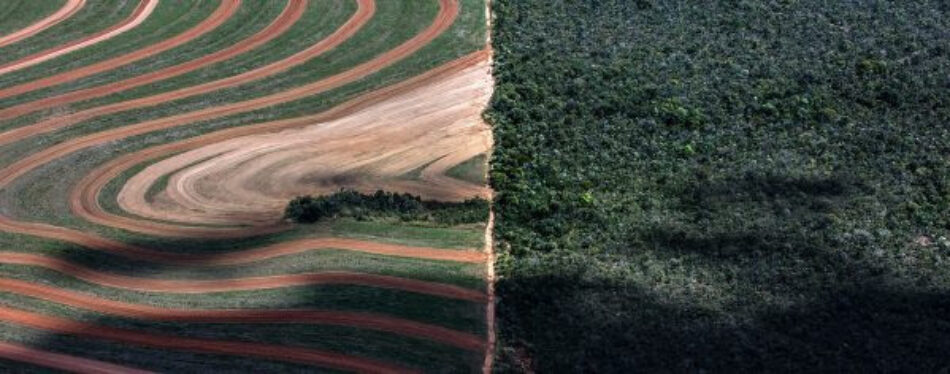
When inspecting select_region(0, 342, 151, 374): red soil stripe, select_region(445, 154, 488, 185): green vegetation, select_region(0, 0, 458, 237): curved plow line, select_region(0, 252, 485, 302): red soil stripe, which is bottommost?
select_region(0, 342, 151, 374): red soil stripe

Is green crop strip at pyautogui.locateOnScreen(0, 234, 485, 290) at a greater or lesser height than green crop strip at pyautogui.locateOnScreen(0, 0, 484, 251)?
lesser

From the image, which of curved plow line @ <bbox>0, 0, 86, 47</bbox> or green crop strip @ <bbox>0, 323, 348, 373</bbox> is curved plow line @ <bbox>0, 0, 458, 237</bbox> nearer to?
green crop strip @ <bbox>0, 323, 348, 373</bbox>

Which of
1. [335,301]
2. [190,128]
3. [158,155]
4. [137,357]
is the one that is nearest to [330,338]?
[335,301]

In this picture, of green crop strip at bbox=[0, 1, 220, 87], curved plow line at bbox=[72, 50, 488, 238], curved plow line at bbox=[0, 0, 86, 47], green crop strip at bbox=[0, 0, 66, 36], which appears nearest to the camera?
curved plow line at bbox=[72, 50, 488, 238]

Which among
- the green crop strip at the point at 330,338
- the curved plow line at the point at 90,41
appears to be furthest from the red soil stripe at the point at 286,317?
the curved plow line at the point at 90,41

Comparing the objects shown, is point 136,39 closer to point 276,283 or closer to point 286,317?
point 276,283

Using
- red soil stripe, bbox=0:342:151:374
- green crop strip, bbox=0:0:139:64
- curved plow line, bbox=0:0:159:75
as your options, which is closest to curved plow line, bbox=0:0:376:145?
curved plow line, bbox=0:0:159:75
